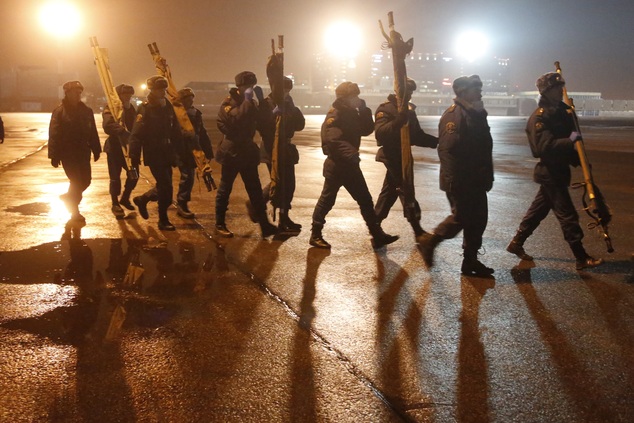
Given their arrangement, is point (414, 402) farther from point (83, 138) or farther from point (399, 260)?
point (83, 138)

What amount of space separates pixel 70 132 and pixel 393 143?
4.18m

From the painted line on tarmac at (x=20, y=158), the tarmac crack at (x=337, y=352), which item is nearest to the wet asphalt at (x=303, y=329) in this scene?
the tarmac crack at (x=337, y=352)

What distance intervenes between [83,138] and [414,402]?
6748 mm

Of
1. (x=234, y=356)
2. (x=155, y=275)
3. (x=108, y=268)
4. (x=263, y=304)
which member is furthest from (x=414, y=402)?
(x=108, y=268)

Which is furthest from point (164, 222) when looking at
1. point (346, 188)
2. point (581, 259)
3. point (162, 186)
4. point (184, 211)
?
point (581, 259)

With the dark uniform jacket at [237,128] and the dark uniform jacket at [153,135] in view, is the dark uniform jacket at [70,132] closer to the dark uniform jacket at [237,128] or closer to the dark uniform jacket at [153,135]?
the dark uniform jacket at [153,135]

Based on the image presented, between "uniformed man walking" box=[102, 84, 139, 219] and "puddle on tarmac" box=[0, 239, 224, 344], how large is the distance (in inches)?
66.0

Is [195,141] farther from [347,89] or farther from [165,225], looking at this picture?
[347,89]

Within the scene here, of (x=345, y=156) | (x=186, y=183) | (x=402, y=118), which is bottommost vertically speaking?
(x=186, y=183)

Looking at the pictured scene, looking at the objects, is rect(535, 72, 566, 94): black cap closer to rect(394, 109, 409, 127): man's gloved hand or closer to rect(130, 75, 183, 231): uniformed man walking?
rect(394, 109, 409, 127): man's gloved hand

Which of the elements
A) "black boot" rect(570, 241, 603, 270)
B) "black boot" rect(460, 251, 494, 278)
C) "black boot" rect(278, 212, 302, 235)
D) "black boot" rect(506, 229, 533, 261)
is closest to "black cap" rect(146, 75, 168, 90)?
"black boot" rect(278, 212, 302, 235)

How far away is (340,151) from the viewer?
7348 mm

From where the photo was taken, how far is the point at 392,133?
7.77 m

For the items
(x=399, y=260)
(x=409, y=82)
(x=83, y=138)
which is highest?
(x=409, y=82)
